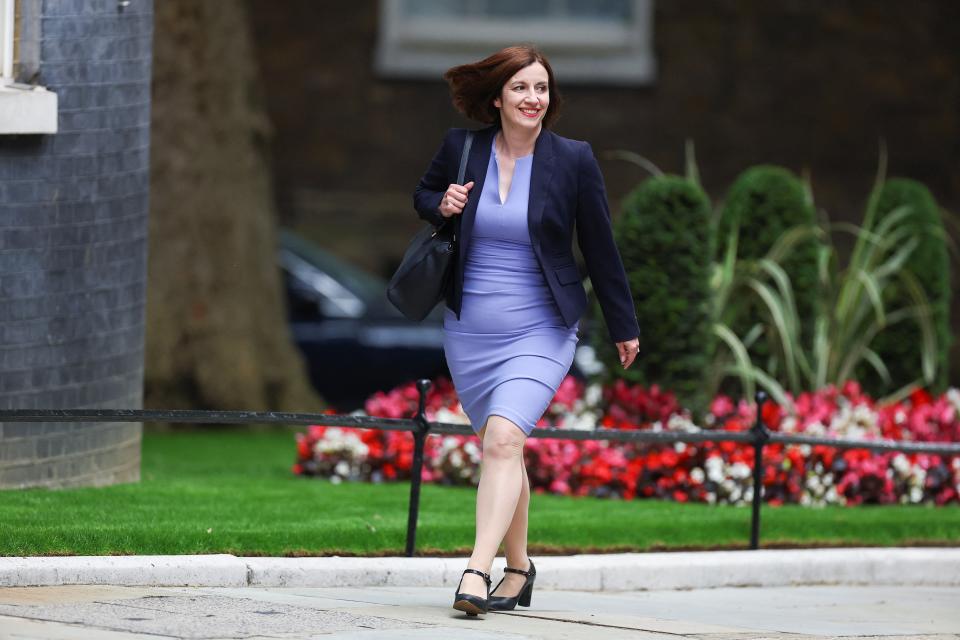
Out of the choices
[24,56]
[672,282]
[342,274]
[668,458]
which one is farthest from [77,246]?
[342,274]

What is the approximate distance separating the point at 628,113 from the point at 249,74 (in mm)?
7729

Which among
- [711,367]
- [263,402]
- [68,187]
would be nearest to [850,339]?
[711,367]

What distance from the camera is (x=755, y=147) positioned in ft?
69.7

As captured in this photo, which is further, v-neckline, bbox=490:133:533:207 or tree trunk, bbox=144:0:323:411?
tree trunk, bbox=144:0:323:411

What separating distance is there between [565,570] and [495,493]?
64.9 inches

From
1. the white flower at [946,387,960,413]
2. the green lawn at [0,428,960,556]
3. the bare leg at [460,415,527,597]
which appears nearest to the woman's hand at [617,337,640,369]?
the bare leg at [460,415,527,597]

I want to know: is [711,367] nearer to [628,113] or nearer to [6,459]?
[6,459]

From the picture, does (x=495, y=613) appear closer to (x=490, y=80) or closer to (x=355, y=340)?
(x=490, y=80)

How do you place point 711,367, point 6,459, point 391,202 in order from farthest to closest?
1. point 391,202
2. point 711,367
3. point 6,459

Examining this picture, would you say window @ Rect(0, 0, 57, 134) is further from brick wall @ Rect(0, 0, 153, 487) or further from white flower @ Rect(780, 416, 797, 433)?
white flower @ Rect(780, 416, 797, 433)

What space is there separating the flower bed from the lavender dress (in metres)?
3.55

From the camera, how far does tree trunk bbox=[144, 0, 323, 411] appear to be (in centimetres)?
1354

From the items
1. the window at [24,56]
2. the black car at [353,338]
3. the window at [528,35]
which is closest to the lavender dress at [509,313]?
the window at [24,56]

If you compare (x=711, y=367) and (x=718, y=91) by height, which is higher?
(x=718, y=91)
